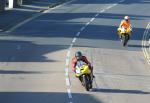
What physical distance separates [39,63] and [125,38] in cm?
968

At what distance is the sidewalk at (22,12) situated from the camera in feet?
169

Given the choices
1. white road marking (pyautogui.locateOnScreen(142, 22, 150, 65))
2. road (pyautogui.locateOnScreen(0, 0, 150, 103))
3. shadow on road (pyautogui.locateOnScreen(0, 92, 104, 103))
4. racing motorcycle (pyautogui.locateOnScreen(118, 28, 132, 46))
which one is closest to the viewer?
shadow on road (pyautogui.locateOnScreen(0, 92, 104, 103))

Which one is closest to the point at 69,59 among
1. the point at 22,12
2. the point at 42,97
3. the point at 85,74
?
the point at 85,74

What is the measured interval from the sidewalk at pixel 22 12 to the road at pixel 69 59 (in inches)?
48.9

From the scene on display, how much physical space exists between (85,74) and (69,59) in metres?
8.62

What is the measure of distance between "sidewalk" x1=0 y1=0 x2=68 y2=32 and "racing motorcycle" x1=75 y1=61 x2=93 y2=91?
21.7m

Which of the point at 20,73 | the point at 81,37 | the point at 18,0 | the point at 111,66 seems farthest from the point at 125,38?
the point at 18,0

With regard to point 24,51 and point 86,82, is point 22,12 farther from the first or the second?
point 86,82

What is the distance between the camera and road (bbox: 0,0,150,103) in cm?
2569

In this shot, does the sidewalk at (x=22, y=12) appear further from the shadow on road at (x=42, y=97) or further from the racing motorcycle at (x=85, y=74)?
the shadow on road at (x=42, y=97)

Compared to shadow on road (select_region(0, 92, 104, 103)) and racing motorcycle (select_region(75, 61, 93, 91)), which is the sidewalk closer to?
racing motorcycle (select_region(75, 61, 93, 91))

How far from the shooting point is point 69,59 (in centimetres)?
3512

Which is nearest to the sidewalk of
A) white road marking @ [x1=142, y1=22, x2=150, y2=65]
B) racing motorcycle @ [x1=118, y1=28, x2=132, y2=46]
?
racing motorcycle @ [x1=118, y1=28, x2=132, y2=46]

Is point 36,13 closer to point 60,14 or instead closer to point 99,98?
point 60,14
